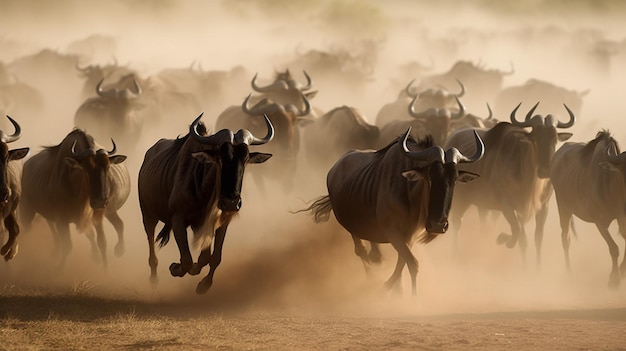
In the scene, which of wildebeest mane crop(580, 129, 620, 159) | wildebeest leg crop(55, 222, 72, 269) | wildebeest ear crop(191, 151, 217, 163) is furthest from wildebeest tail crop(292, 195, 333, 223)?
wildebeest mane crop(580, 129, 620, 159)

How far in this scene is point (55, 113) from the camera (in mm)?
33844

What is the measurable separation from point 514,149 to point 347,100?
79.2 ft

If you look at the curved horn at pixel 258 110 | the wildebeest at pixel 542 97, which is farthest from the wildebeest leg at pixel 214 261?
the wildebeest at pixel 542 97

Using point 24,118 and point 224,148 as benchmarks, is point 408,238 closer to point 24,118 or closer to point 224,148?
point 224,148

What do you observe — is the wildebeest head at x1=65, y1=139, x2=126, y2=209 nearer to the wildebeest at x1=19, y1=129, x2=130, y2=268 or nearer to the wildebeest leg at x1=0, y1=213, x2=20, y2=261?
the wildebeest at x1=19, y1=129, x2=130, y2=268

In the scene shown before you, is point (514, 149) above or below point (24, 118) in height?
below

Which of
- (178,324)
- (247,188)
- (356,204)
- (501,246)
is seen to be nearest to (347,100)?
Result: (247,188)

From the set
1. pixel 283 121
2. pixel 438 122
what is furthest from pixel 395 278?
pixel 283 121

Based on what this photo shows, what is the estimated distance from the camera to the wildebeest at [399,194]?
1053 centimetres

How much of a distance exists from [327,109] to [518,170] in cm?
2223

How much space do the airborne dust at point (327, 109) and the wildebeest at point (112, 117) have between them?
0.50 meters

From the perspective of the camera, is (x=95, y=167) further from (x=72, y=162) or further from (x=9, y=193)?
(x=9, y=193)

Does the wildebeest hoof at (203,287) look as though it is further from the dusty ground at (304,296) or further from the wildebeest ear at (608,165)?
the wildebeest ear at (608,165)

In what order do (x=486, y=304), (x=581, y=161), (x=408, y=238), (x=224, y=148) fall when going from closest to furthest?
(x=224, y=148) → (x=408, y=238) → (x=486, y=304) → (x=581, y=161)
